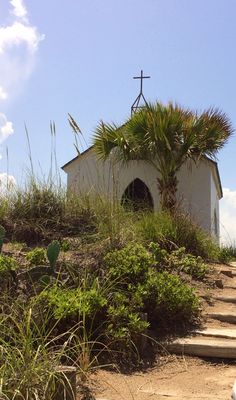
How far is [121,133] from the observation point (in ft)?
45.2

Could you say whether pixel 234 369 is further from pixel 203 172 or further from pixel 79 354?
pixel 203 172

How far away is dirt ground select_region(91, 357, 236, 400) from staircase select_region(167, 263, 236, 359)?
0.33 ft

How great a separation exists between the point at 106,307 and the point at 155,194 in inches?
501

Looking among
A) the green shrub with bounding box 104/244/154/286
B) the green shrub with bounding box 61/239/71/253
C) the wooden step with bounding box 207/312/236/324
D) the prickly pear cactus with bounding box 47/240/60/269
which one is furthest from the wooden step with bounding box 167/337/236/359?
the green shrub with bounding box 61/239/71/253

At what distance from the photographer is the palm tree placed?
1306 cm

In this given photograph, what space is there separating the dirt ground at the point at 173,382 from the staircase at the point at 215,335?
0.10 metres

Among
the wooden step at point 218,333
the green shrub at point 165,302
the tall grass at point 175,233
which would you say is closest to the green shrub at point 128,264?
the green shrub at point 165,302

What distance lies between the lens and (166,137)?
13.1 meters

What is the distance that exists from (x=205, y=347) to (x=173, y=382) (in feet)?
2.27

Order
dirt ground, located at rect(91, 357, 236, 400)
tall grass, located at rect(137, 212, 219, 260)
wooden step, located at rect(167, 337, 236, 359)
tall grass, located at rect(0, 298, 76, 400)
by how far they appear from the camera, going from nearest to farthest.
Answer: tall grass, located at rect(0, 298, 76, 400) < dirt ground, located at rect(91, 357, 236, 400) < wooden step, located at rect(167, 337, 236, 359) < tall grass, located at rect(137, 212, 219, 260)

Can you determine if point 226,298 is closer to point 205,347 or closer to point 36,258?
point 205,347

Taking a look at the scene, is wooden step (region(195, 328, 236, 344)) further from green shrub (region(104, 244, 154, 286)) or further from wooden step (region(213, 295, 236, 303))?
wooden step (region(213, 295, 236, 303))

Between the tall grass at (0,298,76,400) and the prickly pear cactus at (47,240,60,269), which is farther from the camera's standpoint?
the prickly pear cactus at (47,240,60,269)

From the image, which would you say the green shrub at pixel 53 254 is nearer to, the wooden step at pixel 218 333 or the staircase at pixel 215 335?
the staircase at pixel 215 335
